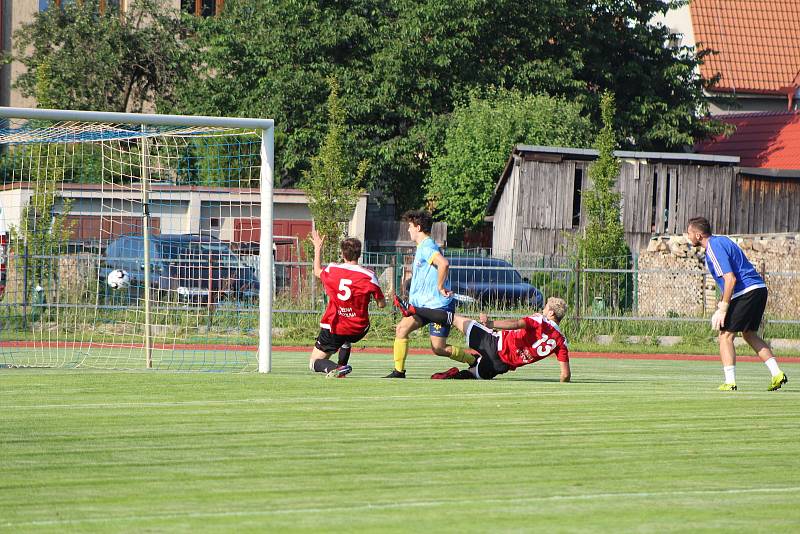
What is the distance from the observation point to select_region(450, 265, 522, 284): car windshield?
24.0m

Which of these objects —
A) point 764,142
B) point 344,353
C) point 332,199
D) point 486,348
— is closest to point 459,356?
point 486,348

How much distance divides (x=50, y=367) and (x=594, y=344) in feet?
41.1

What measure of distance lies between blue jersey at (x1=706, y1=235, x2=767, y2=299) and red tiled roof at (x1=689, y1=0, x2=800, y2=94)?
3977cm

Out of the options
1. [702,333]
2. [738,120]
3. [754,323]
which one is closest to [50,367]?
[754,323]

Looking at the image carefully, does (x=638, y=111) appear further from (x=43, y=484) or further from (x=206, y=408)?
(x=43, y=484)

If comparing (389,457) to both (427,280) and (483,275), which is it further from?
(483,275)

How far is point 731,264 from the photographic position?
39.1 ft

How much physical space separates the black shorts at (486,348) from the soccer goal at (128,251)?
3.27 m

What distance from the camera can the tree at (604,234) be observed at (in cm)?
2461

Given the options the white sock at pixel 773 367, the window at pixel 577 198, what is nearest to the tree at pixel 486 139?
the window at pixel 577 198

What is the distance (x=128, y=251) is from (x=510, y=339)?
1104cm

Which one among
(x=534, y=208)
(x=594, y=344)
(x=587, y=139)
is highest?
(x=587, y=139)

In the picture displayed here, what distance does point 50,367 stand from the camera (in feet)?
46.3

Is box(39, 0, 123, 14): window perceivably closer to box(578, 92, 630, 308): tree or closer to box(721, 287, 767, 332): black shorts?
box(578, 92, 630, 308): tree
